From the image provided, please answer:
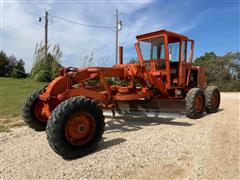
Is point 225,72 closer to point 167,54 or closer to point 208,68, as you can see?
point 208,68

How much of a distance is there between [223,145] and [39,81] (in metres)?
12.4

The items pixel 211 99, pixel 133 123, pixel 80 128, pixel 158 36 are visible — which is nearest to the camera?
pixel 80 128

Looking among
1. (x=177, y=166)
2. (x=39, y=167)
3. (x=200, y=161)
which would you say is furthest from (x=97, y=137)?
(x=200, y=161)

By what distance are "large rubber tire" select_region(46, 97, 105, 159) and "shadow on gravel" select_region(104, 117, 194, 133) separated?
1.29 meters

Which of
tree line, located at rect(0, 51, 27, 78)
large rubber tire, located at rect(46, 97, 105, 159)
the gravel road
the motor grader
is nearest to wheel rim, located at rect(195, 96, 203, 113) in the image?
the motor grader

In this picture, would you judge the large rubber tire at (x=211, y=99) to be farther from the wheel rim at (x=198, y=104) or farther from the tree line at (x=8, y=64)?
the tree line at (x=8, y=64)

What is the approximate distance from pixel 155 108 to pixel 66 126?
10.4 feet

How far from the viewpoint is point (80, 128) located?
160 inches

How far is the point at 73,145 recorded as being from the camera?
3.90m

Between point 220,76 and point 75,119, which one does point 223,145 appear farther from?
point 220,76

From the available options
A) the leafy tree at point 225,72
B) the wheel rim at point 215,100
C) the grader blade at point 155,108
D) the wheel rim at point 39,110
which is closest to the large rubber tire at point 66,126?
the wheel rim at point 39,110

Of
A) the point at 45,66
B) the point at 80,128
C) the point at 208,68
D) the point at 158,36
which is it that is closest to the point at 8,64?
the point at 45,66

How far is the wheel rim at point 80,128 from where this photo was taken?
3945 millimetres

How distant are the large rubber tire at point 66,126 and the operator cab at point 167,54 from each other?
3350 mm
